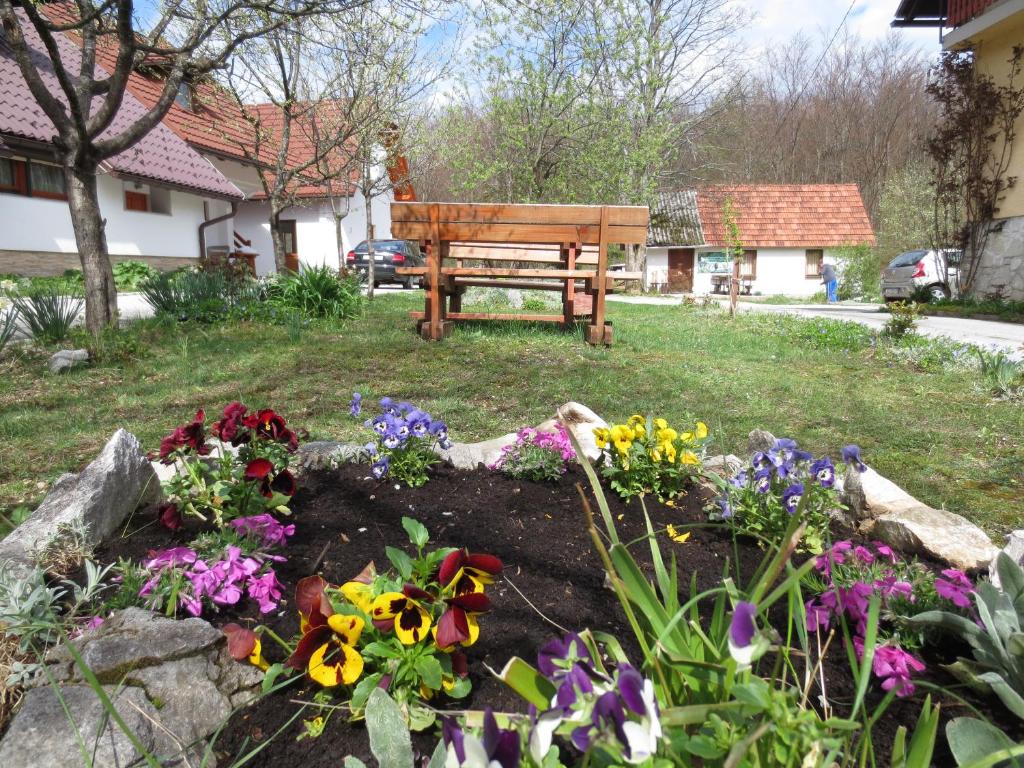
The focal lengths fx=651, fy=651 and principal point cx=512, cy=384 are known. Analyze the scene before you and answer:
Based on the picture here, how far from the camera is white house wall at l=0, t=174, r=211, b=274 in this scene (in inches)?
546

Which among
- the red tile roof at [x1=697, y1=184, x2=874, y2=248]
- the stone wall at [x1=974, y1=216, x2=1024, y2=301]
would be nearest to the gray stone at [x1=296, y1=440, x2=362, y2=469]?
the stone wall at [x1=974, y1=216, x2=1024, y2=301]

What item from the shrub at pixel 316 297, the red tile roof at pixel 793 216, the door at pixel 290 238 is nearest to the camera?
the shrub at pixel 316 297

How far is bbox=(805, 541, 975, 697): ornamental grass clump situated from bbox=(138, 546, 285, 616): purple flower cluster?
1.24m

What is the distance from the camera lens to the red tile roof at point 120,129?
1319 centimetres

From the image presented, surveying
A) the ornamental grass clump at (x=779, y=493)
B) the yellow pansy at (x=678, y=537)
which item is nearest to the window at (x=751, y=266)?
the ornamental grass clump at (x=779, y=493)

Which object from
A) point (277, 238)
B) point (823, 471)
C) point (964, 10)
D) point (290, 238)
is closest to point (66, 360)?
point (823, 471)

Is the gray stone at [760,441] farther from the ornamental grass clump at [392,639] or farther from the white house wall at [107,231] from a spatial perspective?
the white house wall at [107,231]

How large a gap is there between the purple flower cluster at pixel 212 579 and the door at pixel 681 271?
32273mm

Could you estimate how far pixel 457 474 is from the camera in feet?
8.50

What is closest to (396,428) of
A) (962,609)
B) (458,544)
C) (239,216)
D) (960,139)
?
(458,544)

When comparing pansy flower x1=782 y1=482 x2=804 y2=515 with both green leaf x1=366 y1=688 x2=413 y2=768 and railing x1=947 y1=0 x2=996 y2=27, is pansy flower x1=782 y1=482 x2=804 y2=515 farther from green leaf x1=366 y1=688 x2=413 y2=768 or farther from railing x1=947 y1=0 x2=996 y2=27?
railing x1=947 y1=0 x2=996 y2=27

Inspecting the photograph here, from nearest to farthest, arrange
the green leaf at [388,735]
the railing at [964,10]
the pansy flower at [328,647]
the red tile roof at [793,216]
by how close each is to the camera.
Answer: the green leaf at [388,735]
the pansy flower at [328,647]
the railing at [964,10]
the red tile roof at [793,216]

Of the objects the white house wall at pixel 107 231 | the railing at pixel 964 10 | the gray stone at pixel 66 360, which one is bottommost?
the gray stone at pixel 66 360

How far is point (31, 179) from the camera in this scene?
14.4 metres
